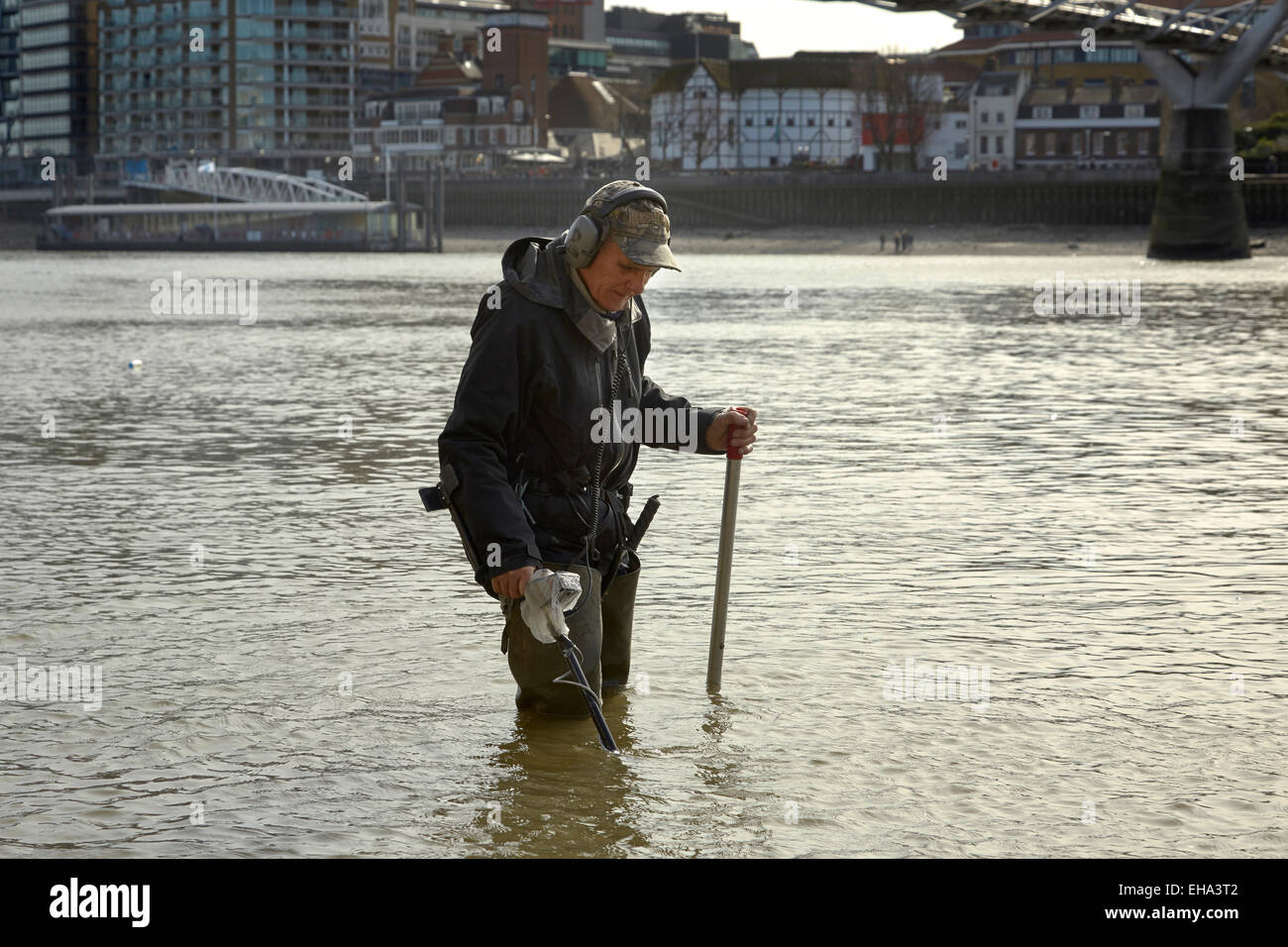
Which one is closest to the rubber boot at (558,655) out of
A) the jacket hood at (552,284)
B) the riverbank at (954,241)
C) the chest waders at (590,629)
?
the chest waders at (590,629)

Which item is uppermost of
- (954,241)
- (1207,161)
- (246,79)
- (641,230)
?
(246,79)

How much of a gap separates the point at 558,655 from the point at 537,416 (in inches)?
31.0

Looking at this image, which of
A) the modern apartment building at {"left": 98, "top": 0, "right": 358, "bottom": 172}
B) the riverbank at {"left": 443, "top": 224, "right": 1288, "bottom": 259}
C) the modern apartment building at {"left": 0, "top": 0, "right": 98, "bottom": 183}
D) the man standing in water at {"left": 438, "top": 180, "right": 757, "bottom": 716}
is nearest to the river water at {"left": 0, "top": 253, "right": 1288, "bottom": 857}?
the man standing in water at {"left": 438, "top": 180, "right": 757, "bottom": 716}

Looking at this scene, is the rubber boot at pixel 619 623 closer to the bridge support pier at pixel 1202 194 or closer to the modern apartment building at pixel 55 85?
the bridge support pier at pixel 1202 194

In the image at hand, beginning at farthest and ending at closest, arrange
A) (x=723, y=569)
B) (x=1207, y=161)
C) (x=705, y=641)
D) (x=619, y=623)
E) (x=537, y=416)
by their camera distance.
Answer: (x=1207, y=161) < (x=705, y=641) < (x=723, y=569) < (x=619, y=623) < (x=537, y=416)

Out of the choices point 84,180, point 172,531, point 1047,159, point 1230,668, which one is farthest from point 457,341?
point 84,180

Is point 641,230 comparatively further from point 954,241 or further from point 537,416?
point 954,241

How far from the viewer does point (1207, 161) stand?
2468 inches

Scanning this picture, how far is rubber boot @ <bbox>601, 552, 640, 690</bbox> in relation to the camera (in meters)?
6.10

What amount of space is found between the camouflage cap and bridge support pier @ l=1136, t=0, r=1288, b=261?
60.3 meters

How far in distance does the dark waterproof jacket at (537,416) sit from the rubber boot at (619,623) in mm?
295

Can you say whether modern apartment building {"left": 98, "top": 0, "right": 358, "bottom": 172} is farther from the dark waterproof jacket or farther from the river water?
the dark waterproof jacket

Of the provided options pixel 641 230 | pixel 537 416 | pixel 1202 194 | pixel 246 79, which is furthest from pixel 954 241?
pixel 246 79

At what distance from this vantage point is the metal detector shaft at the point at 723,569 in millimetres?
6121
